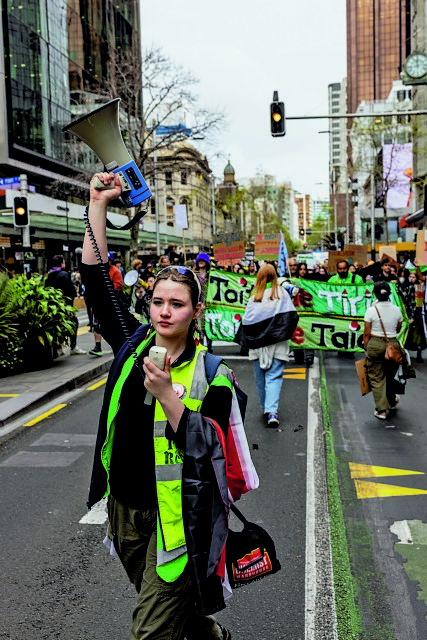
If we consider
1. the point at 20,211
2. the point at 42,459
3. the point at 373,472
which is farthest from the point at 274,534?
the point at 20,211

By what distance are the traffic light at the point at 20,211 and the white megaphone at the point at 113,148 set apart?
16.9 meters

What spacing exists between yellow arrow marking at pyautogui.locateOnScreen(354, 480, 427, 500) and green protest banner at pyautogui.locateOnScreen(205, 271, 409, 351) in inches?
262

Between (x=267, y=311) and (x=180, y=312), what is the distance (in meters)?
5.99

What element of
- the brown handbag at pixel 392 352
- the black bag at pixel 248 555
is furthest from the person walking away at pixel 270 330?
the black bag at pixel 248 555

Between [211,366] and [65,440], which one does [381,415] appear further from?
[211,366]

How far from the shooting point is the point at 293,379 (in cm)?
1177

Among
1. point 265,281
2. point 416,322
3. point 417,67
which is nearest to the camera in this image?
point 265,281

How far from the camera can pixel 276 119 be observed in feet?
59.4

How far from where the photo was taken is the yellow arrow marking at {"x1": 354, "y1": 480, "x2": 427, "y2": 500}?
19.2 feet

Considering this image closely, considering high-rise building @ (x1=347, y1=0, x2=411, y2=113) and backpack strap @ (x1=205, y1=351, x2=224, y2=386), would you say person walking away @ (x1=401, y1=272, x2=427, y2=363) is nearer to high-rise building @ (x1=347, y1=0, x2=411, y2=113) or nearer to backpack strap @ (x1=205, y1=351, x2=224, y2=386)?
backpack strap @ (x1=205, y1=351, x2=224, y2=386)

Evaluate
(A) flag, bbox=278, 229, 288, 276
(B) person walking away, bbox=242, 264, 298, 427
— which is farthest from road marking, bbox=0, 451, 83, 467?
(A) flag, bbox=278, 229, 288, 276

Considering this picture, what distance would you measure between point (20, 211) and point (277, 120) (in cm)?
698

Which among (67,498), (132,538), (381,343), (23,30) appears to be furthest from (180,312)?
(23,30)

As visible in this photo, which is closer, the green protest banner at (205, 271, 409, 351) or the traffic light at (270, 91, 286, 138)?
the green protest banner at (205, 271, 409, 351)
